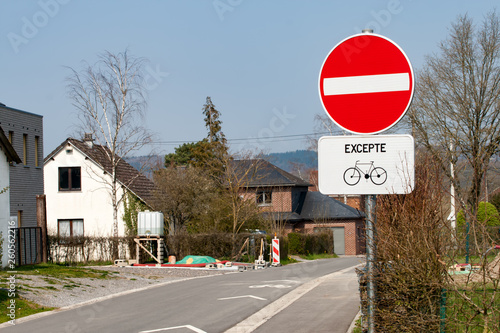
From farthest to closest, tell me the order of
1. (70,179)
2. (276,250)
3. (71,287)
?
(70,179), (276,250), (71,287)

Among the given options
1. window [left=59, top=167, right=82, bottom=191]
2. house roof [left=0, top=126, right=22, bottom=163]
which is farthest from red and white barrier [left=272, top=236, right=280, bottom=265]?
window [left=59, top=167, right=82, bottom=191]

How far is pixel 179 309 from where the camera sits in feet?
42.5

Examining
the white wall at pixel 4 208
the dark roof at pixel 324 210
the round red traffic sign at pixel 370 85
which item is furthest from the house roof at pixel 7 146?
the dark roof at pixel 324 210

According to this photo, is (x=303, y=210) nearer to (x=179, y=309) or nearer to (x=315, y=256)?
(x=315, y=256)

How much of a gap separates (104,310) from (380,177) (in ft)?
35.6

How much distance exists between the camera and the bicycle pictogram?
3580 mm

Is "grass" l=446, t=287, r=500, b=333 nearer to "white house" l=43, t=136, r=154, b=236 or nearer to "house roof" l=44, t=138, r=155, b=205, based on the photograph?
"house roof" l=44, t=138, r=155, b=205

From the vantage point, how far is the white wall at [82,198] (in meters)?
39.2

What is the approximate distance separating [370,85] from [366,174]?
61 cm

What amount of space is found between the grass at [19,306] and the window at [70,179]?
2685 centimetres

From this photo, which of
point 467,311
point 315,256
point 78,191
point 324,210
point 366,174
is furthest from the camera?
point 324,210

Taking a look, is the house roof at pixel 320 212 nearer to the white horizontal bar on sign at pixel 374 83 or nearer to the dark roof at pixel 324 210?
the dark roof at pixel 324 210

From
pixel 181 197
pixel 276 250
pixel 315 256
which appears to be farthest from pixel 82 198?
pixel 315 256

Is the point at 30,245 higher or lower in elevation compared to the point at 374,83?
lower
